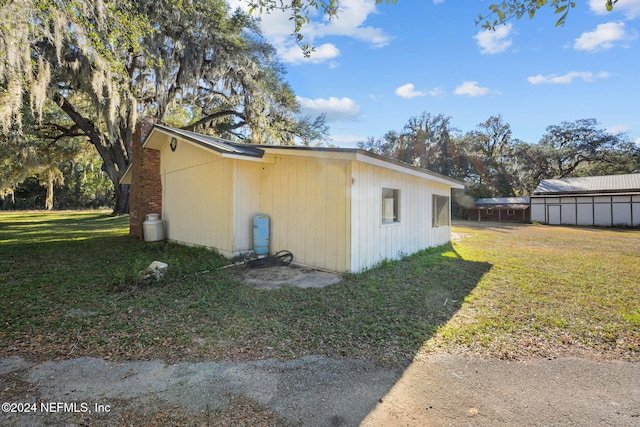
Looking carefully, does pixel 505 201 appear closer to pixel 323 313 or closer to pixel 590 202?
pixel 590 202

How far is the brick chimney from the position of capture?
856 centimetres

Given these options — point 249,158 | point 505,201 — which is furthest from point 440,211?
point 505,201

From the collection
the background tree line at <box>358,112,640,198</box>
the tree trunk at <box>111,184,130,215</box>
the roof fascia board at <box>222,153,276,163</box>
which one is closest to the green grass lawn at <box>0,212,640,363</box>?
the roof fascia board at <box>222,153,276,163</box>

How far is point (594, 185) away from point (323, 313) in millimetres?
26077

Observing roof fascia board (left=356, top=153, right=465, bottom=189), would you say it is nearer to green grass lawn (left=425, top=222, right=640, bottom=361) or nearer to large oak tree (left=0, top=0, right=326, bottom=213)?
green grass lawn (left=425, top=222, right=640, bottom=361)

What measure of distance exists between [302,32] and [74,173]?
1691 inches

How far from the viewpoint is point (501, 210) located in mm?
25062

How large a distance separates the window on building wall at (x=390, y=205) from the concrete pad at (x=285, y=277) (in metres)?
1.91

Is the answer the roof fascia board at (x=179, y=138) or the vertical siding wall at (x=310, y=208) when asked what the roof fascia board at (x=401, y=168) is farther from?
the roof fascia board at (x=179, y=138)

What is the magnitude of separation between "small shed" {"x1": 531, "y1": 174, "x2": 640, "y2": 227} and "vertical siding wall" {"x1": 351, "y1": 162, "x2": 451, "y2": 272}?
691 inches

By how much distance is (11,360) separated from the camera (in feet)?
8.27

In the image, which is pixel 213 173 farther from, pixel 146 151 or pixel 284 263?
pixel 146 151

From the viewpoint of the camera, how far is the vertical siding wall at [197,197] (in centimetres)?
649

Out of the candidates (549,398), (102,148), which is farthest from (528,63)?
(102,148)
